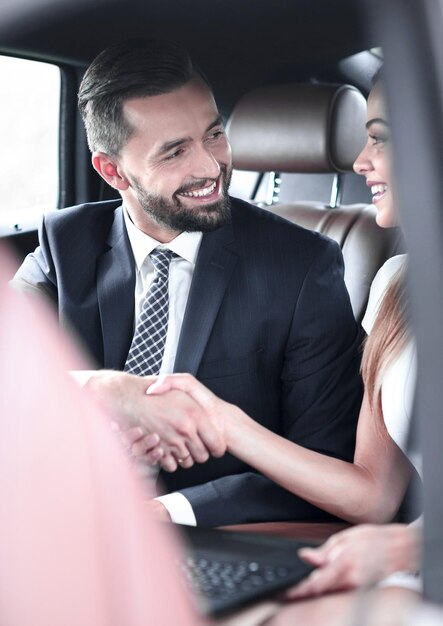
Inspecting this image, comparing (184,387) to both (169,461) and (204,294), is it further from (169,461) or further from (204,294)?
(204,294)

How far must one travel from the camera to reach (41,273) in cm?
198

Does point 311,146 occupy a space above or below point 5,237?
above

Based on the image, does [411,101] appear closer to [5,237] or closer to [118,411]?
[118,411]

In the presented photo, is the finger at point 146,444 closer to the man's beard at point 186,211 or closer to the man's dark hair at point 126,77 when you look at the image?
the man's beard at point 186,211

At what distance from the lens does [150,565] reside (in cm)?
60

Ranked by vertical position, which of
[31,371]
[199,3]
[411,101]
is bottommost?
[31,371]

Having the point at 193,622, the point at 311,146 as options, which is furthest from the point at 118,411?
the point at 311,146

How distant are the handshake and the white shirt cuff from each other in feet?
0.42

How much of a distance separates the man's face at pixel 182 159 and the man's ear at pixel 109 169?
0.10 m

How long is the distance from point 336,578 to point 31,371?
0.51 metres

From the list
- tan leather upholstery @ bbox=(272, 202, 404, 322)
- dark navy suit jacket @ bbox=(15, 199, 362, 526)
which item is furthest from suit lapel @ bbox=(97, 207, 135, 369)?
tan leather upholstery @ bbox=(272, 202, 404, 322)

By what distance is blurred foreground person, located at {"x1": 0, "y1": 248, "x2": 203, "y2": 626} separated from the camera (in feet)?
1.91

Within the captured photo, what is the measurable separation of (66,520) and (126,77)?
1.45 metres

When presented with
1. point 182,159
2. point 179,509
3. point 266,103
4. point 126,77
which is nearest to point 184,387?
point 179,509
